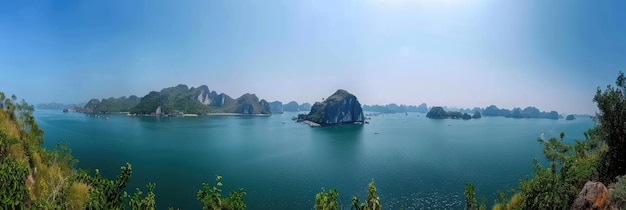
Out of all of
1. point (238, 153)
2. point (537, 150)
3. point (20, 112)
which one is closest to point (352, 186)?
point (238, 153)

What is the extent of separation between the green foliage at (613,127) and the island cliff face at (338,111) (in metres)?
148

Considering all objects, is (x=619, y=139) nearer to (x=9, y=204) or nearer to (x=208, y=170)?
(x=9, y=204)

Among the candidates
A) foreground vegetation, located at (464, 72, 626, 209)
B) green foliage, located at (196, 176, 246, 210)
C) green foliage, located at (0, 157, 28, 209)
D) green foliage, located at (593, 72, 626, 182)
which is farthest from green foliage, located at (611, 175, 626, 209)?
green foliage, located at (0, 157, 28, 209)

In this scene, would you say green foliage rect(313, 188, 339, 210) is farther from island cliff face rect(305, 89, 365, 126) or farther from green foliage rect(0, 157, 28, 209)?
island cliff face rect(305, 89, 365, 126)

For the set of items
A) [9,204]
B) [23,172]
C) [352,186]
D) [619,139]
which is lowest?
[352,186]

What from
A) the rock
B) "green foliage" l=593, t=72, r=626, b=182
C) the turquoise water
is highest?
"green foliage" l=593, t=72, r=626, b=182

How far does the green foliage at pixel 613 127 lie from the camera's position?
15.2 m

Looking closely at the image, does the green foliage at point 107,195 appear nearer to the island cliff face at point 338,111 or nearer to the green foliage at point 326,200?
the green foliage at point 326,200

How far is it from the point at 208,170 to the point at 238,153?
1701 cm

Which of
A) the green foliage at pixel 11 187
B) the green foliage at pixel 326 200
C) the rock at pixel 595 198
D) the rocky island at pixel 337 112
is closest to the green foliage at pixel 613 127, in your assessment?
the rock at pixel 595 198

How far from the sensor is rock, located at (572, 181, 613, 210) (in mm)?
12210

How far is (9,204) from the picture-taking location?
414 inches

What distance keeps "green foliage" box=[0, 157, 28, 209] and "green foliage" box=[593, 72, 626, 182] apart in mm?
28402

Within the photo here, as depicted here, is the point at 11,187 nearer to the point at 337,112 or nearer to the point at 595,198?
the point at 595,198
